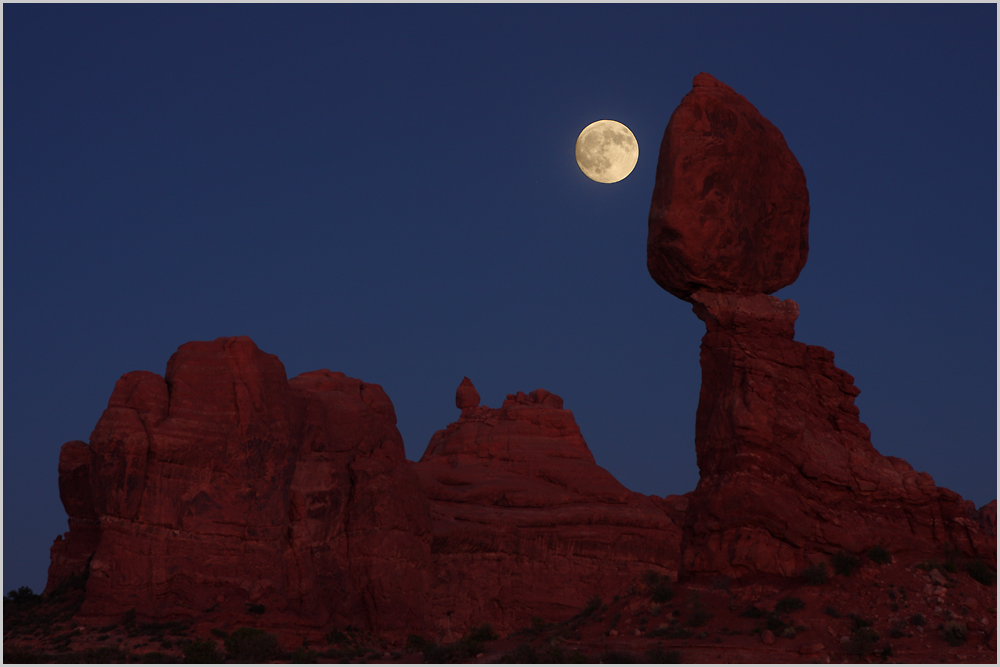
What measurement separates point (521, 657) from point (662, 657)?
15.7 ft

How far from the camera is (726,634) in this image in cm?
3022

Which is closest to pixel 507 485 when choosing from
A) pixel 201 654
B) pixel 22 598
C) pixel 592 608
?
pixel 22 598

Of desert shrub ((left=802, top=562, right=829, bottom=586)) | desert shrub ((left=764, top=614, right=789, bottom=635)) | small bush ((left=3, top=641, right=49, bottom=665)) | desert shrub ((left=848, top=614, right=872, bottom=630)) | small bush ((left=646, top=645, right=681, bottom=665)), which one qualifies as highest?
desert shrub ((left=802, top=562, right=829, bottom=586))

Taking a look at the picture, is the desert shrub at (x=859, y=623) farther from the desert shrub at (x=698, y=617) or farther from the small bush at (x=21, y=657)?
the small bush at (x=21, y=657)

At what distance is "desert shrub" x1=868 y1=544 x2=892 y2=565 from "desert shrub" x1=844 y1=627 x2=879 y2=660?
14.5ft

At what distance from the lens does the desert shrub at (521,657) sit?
3072cm

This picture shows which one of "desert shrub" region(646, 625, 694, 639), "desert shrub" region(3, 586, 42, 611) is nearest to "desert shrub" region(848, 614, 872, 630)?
"desert shrub" region(646, 625, 694, 639)

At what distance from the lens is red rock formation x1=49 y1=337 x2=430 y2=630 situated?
202 feet

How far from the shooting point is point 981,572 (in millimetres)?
32344

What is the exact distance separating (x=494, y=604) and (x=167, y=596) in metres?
32.4

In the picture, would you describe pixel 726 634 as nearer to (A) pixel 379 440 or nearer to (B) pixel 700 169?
(B) pixel 700 169

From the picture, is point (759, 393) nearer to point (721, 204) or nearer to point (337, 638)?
point (721, 204)

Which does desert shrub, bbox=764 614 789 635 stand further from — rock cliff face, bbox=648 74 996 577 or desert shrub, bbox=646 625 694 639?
rock cliff face, bbox=648 74 996 577

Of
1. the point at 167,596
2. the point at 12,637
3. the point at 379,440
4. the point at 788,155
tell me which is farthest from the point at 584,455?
the point at 788,155
